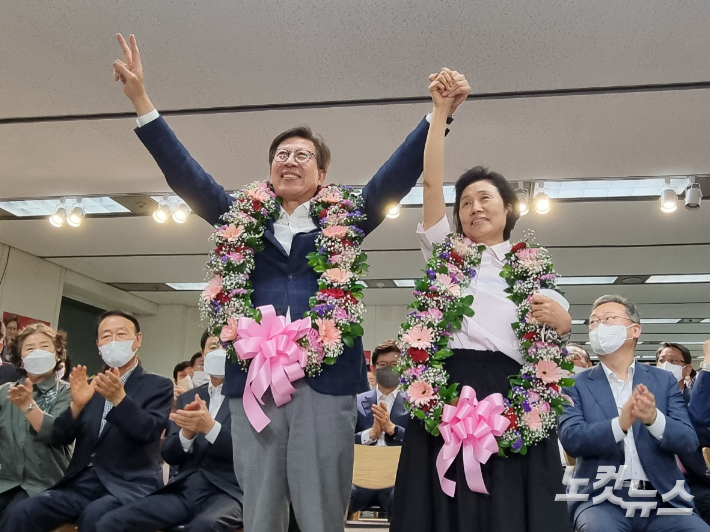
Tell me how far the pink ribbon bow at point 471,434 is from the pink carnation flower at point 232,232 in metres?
0.81

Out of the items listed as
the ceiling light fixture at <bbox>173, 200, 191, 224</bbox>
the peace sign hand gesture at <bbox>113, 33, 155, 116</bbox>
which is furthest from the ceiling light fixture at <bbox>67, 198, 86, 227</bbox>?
the peace sign hand gesture at <bbox>113, 33, 155, 116</bbox>

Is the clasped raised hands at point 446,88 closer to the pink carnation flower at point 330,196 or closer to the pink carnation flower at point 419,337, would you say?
the pink carnation flower at point 330,196

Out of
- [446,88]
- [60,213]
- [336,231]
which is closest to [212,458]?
[336,231]

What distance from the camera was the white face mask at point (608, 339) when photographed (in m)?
2.86

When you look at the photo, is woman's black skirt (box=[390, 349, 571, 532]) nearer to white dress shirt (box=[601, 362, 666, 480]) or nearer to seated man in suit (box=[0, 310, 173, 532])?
white dress shirt (box=[601, 362, 666, 480])

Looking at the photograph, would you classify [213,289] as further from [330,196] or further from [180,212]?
[180,212]

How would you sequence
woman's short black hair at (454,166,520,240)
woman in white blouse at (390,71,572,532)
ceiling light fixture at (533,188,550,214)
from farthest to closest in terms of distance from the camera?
ceiling light fixture at (533,188,550,214)
woman's short black hair at (454,166,520,240)
woman in white blouse at (390,71,572,532)

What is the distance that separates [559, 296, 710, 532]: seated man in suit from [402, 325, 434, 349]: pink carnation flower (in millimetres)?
917

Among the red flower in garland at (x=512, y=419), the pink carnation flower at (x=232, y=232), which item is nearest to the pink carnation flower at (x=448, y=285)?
the red flower in garland at (x=512, y=419)

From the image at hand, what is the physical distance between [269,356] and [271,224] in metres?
0.47

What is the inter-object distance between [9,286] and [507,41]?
7.04 meters

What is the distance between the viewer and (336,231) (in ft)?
6.33

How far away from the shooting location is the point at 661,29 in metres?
3.12

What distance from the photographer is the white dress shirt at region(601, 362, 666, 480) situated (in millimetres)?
2492
